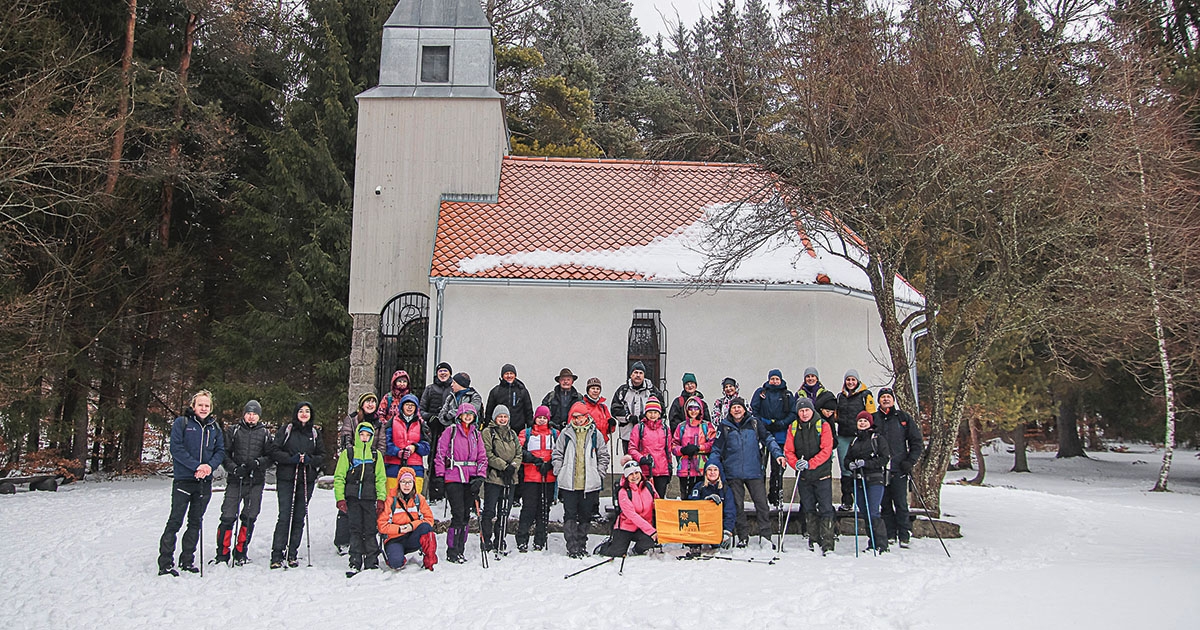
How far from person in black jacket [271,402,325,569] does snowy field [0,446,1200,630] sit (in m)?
0.32

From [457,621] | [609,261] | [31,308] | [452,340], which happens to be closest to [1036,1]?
[609,261]

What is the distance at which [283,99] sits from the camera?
21.2 meters

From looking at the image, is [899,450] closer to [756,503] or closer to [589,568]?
[756,503]

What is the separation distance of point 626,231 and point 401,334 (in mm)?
4267

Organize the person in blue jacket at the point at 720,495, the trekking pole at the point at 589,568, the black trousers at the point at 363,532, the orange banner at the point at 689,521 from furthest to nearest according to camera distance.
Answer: the person in blue jacket at the point at 720,495 < the orange banner at the point at 689,521 < the black trousers at the point at 363,532 < the trekking pole at the point at 589,568

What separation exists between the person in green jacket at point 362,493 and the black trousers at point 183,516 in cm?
128

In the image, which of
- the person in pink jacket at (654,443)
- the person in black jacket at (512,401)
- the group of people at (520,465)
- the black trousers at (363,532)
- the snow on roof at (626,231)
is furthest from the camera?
the snow on roof at (626,231)

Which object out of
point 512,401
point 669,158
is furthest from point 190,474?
point 669,158

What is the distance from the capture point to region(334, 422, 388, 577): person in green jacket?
26.5 feet

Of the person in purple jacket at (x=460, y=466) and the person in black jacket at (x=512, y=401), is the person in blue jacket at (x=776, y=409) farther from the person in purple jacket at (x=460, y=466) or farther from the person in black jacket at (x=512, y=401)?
the person in purple jacket at (x=460, y=466)

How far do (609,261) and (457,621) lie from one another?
740cm

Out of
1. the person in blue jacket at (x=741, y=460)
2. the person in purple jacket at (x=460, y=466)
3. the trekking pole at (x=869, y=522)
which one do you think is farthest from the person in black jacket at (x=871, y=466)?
the person in purple jacket at (x=460, y=466)

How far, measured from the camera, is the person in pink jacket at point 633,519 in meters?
8.59

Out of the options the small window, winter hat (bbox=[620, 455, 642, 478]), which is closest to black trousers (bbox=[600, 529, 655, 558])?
winter hat (bbox=[620, 455, 642, 478])
